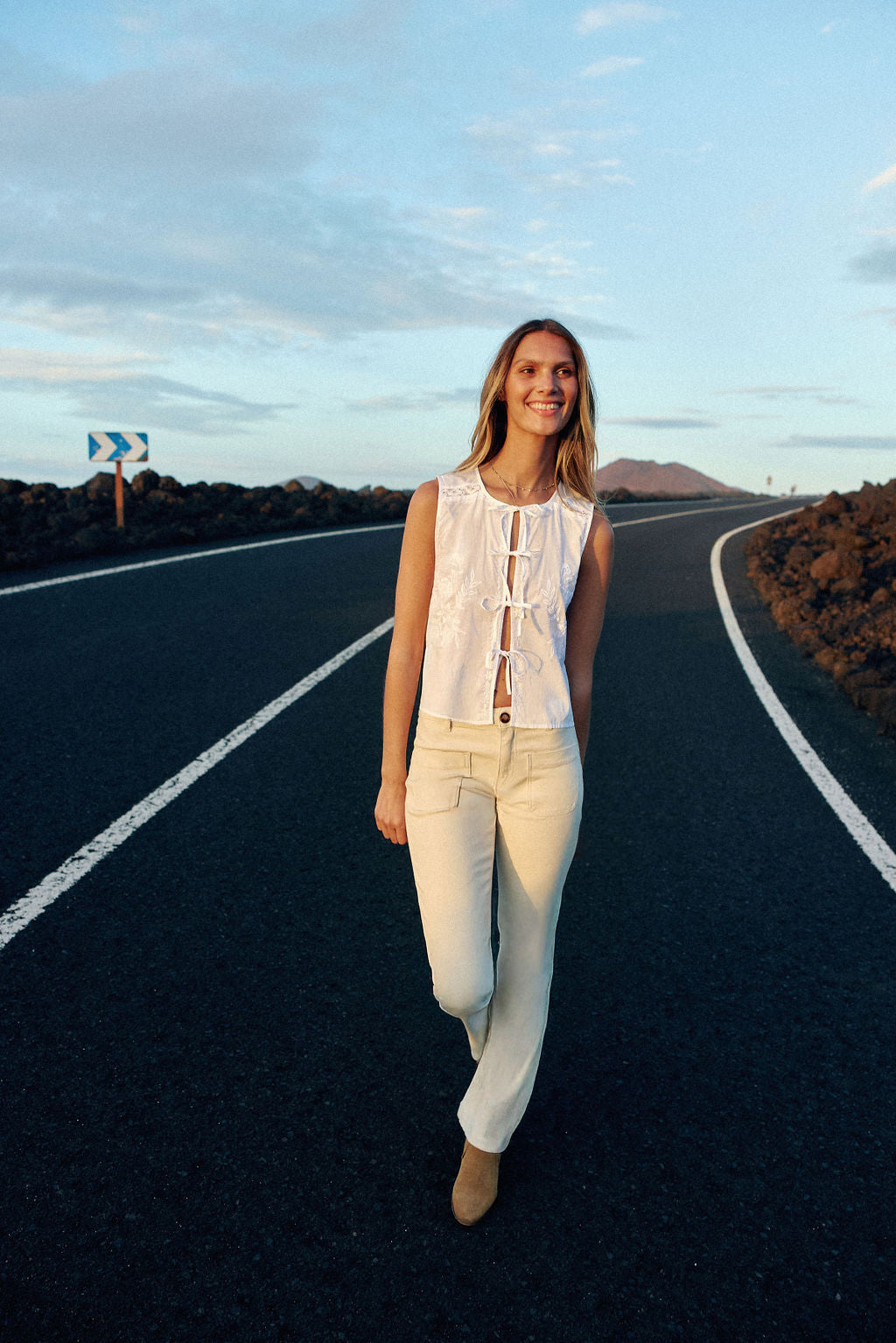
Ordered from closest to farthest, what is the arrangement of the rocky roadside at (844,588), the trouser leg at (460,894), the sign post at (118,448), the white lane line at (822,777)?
the trouser leg at (460,894)
the white lane line at (822,777)
the rocky roadside at (844,588)
the sign post at (118,448)

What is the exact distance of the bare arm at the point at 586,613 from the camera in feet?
8.39

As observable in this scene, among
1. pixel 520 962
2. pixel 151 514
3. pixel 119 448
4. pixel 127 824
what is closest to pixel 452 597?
pixel 520 962

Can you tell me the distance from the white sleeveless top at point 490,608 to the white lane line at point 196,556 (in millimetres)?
A: 8683

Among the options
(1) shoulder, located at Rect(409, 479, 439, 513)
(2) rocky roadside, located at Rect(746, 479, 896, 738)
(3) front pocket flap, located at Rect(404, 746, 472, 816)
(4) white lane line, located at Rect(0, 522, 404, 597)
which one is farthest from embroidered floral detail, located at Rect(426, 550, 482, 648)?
(4) white lane line, located at Rect(0, 522, 404, 597)

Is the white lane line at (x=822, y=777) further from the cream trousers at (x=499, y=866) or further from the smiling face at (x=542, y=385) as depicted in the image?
the smiling face at (x=542, y=385)

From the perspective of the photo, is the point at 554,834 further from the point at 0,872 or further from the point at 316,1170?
the point at 0,872

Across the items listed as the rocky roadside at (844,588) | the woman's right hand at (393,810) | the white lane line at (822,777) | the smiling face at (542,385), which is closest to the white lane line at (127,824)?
the woman's right hand at (393,810)

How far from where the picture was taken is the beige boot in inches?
96.3

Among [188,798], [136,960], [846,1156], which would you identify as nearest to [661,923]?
[846,1156]

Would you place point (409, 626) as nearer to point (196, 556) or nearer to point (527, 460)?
point (527, 460)

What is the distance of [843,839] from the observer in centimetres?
508

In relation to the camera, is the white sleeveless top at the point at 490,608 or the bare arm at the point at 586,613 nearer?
the white sleeveless top at the point at 490,608

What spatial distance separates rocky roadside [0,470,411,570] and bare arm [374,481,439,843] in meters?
10.5

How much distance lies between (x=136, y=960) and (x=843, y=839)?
3.65 m
